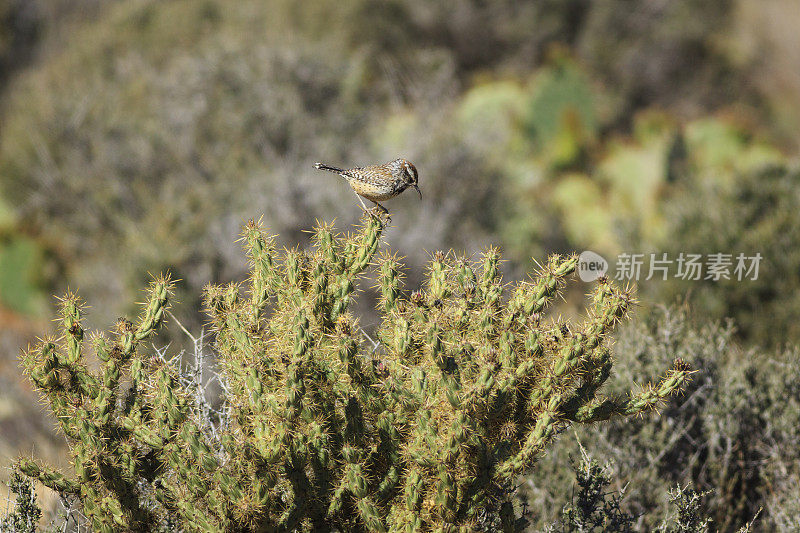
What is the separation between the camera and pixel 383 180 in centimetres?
330

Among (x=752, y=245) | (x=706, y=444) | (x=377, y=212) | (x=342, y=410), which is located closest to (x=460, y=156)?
(x=752, y=245)

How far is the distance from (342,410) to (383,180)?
1.00 metres

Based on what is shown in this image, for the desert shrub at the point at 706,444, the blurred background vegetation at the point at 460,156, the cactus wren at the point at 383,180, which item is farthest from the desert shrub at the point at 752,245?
the cactus wren at the point at 383,180

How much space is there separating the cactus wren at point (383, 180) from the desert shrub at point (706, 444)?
1.93m

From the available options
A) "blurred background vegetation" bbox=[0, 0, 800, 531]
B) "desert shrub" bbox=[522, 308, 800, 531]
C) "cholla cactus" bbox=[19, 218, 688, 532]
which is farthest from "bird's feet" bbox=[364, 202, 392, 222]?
"desert shrub" bbox=[522, 308, 800, 531]

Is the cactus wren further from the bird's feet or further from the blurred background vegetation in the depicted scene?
the blurred background vegetation

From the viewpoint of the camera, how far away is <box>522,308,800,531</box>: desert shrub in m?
4.26

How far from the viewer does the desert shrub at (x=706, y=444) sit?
4262mm

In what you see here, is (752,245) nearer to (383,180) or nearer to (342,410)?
(383,180)

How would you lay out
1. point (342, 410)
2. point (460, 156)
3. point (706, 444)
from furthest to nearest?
point (460, 156) → point (706, 444) → point (342, 410)

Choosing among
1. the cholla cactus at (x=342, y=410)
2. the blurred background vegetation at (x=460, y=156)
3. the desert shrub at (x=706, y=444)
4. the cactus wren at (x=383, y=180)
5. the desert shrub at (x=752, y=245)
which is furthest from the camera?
the desert shrub at (x=752, y=245)

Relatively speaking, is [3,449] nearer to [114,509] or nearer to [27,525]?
[27,525]

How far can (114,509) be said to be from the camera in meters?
2.92

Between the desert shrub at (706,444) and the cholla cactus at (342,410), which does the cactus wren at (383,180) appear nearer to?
the cholla cactus at (342,410)
